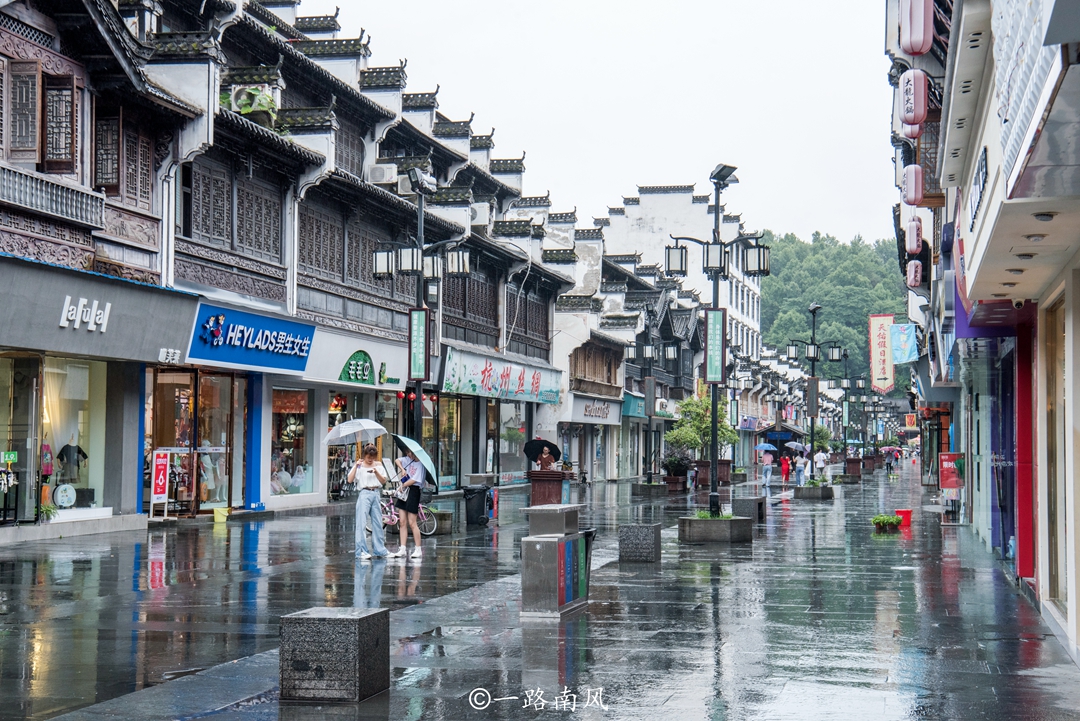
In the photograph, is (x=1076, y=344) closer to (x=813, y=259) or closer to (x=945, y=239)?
(x=945, y=239)

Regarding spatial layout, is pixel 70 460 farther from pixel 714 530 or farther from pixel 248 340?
pixel 714 530

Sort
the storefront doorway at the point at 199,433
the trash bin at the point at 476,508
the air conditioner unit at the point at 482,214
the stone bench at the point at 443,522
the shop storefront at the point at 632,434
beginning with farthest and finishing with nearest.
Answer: the shop storefront at the point at 632,434 < the air conditioner unit at the point at 482,214 < the trash bin at the point at 476,508 < the storefront doorway at the point at 199,433 < the stone bench at the point at 443,522

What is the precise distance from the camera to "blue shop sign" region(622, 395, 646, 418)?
66375 mm

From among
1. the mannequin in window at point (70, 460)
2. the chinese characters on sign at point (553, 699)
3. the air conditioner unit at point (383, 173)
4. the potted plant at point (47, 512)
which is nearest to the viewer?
the chinese characters on sign at point (553, 699)

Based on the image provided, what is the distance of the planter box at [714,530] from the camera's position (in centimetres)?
2316

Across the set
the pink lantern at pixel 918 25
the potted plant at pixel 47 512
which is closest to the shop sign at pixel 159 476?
the potted plant at pixel 47 512

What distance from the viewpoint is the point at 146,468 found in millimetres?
26219

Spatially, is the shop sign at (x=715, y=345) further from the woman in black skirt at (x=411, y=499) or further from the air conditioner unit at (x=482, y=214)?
the air conditioner unit at (x=482, y=214)

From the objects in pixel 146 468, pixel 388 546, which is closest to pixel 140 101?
pixel 146 468

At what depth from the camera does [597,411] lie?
60.2 meters

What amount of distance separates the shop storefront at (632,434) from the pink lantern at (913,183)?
151 feet

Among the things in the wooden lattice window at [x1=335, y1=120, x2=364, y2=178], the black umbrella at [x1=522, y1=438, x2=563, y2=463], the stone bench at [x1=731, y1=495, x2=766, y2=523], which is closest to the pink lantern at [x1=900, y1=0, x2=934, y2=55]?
the stone bench at [x1=731, y1=495, x2=766, y2=523]

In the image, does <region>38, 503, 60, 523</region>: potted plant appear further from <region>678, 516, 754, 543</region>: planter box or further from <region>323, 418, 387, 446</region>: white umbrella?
<region>678, 516, 754, 543</region>: planter box

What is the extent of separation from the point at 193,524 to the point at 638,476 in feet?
157
